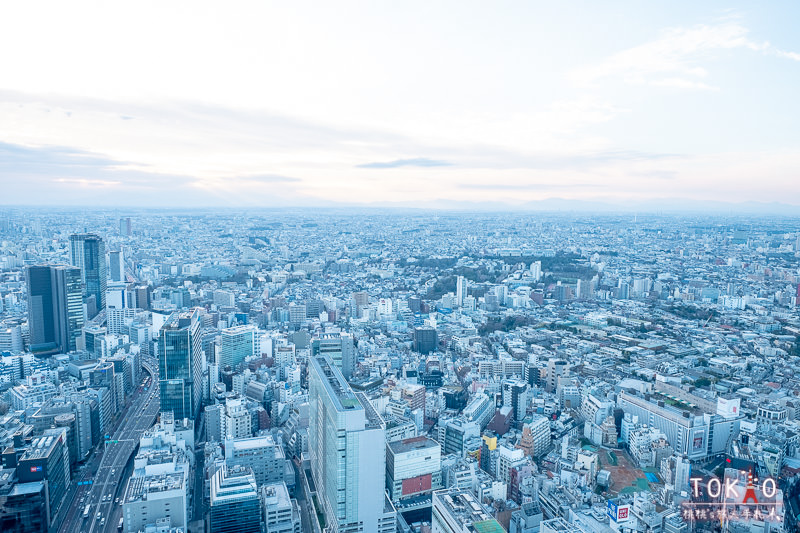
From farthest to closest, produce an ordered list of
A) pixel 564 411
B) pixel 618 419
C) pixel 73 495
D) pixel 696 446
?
pixel 564 411 < pixel 618 419 < pixel 696 446 < pixel 73 495

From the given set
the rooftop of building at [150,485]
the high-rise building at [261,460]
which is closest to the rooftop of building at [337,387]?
the high-rise building at [261,460]

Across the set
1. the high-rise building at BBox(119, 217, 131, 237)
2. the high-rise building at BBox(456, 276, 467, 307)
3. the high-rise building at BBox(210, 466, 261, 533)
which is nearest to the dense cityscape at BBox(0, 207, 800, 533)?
the high-rise building at BBox(210, 466, 261, 533)

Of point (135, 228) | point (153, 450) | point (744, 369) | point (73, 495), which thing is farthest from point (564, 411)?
point (135, 228)

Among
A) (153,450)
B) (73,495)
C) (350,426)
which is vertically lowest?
(73,495)

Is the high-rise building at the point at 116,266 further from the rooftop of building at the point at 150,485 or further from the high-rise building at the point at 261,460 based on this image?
the rooftop of building at the point at 150,485

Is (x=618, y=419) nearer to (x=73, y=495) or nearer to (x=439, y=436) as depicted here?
(x=439, y=436)

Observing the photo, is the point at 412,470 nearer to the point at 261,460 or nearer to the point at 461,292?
the point at 261,460

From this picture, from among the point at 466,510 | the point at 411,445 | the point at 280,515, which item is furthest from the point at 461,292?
the point at 466,510

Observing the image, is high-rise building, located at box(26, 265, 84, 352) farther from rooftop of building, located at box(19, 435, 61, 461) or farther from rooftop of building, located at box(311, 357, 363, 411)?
rooftop of building, located at box(311, 357, 363, 411)
